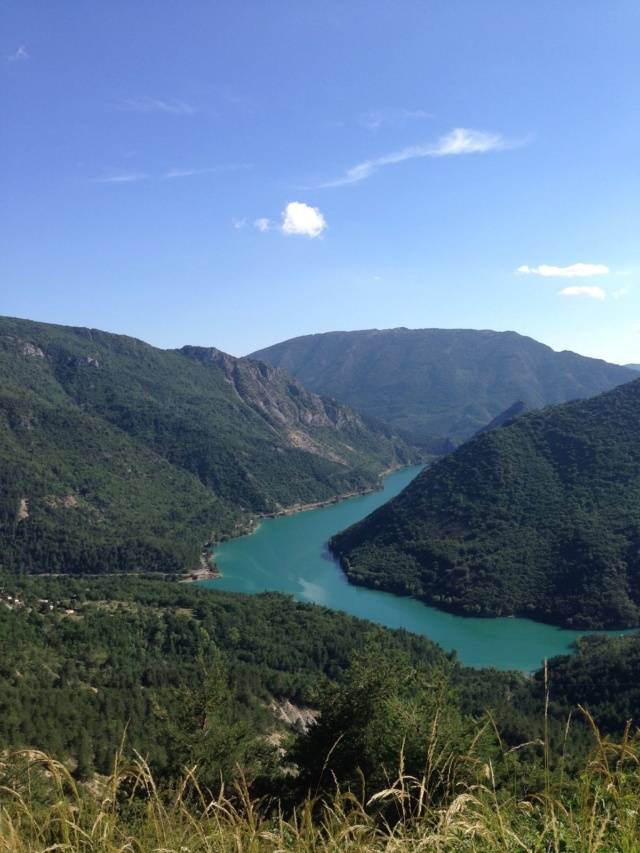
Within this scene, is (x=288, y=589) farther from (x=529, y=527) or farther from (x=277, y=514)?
(x=277, y=514)

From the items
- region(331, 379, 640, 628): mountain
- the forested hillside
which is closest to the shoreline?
the forested hillside

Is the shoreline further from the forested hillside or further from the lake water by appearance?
the forested hillside

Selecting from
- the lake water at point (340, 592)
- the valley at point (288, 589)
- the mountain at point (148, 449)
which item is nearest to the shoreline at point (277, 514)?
the valley at point (288, 589)

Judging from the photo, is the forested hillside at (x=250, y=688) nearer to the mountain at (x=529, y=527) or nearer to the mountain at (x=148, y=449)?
the mountain at (x=529, y=527)

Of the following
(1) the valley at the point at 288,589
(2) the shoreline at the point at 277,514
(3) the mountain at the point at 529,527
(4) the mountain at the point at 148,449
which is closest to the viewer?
(1) the valley at the point at 288,589

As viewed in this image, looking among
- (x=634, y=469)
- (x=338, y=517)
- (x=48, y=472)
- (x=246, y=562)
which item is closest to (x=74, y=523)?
(x=48, y=472)

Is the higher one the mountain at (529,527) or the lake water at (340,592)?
the mountain at (529,527)

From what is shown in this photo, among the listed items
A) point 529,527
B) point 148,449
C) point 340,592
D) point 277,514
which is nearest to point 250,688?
point 340,592
